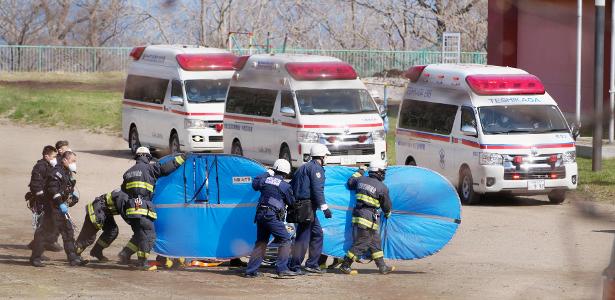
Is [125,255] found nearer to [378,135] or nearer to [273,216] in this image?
[273,216]

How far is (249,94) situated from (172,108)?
14.3 feet

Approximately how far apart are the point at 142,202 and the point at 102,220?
2.29 ft

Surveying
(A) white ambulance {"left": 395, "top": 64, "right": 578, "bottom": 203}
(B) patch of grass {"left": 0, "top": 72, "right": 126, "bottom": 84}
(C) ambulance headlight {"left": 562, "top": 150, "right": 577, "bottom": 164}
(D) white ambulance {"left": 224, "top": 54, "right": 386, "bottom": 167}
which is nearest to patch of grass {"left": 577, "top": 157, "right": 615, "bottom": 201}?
(C) ambulance headlight {"left": 562, "top": 150, "right": 577, "bottom": 164}

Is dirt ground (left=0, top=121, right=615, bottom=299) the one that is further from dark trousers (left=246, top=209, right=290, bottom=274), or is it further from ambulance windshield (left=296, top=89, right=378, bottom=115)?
ambulance windshield (left=296, top=89, right=378, bottom=115)

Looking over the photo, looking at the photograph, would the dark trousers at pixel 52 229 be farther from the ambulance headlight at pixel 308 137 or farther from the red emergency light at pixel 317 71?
the ambulance headlight at pixel 308 137

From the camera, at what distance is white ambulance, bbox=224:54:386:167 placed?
21828 millimetres

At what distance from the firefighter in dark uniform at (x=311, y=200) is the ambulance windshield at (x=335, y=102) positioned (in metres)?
9.11

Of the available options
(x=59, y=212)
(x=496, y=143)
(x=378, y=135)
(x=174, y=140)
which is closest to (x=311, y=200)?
(x=59, y=212)

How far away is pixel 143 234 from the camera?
43.1 feet

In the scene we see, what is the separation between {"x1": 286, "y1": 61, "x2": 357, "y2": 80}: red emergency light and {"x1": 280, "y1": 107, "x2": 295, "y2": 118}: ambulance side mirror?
82 cm

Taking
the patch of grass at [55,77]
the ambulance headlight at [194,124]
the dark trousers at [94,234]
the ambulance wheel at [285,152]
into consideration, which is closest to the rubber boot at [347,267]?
the dark trousers at [94,234]

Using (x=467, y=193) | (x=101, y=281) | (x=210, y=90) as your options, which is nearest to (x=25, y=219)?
(x=101, y=281)

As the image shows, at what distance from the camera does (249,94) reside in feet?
73.0

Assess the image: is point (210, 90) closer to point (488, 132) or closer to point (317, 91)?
Result: point (317, 91)
